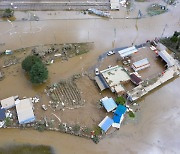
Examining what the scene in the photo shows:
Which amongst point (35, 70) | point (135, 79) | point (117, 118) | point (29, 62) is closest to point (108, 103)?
point (117, 118)

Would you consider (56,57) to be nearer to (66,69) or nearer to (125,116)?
(66,69)

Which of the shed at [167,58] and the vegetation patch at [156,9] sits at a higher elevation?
the vegetation patch at [156,9]

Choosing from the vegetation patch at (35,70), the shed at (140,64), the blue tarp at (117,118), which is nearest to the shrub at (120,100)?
the blue tarp at (117,118)

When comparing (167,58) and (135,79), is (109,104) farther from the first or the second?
(167,58)

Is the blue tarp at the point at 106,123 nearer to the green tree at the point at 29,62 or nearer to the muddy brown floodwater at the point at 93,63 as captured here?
the muddy brown floodwater at the point at 93,63

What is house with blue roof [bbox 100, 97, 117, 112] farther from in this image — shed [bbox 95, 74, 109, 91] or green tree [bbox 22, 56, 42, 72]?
green tree [bbox 22, 56, 42, 72]

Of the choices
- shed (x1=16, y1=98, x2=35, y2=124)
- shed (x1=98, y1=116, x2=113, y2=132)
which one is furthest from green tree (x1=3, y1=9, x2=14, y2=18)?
shed (x1=98, y1=116, x2=113, y2=132)

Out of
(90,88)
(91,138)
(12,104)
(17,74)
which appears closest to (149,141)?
(91,138)
